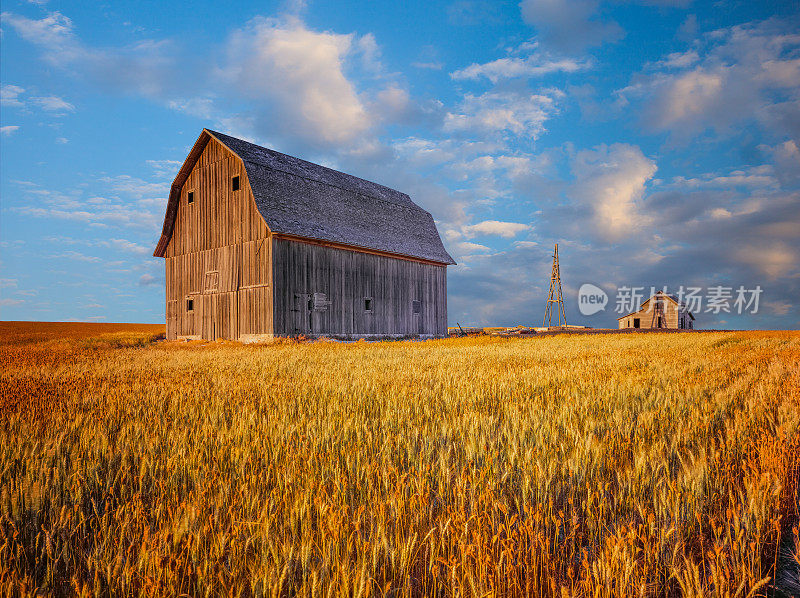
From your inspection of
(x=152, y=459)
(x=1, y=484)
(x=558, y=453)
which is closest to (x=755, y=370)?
(x=558, y=453)

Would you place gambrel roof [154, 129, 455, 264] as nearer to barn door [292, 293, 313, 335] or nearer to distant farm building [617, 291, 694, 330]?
barn door [292, 293, 313, 335]

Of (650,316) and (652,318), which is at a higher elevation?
(650,316)

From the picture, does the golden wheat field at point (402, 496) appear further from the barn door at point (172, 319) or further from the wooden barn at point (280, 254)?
the barn door at point (172, 319)

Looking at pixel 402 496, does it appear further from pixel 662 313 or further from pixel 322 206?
pixel 662 313

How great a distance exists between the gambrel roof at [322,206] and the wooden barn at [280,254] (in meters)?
0.08

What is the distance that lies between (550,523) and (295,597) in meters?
1.36

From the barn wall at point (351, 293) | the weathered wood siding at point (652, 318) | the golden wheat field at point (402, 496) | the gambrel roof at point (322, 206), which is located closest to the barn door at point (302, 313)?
the barn wall at point (351, 293)

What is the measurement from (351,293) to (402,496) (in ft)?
73.7

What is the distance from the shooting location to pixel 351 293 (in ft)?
81.4

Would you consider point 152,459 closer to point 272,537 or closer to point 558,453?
point 272,537

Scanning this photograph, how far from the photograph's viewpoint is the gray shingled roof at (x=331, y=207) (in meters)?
22.3

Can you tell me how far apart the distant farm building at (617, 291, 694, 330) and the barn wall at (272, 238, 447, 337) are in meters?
39.1

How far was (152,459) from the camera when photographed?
11.3 ft

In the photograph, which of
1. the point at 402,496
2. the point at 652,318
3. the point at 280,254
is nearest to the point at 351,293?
the point at 280,254
